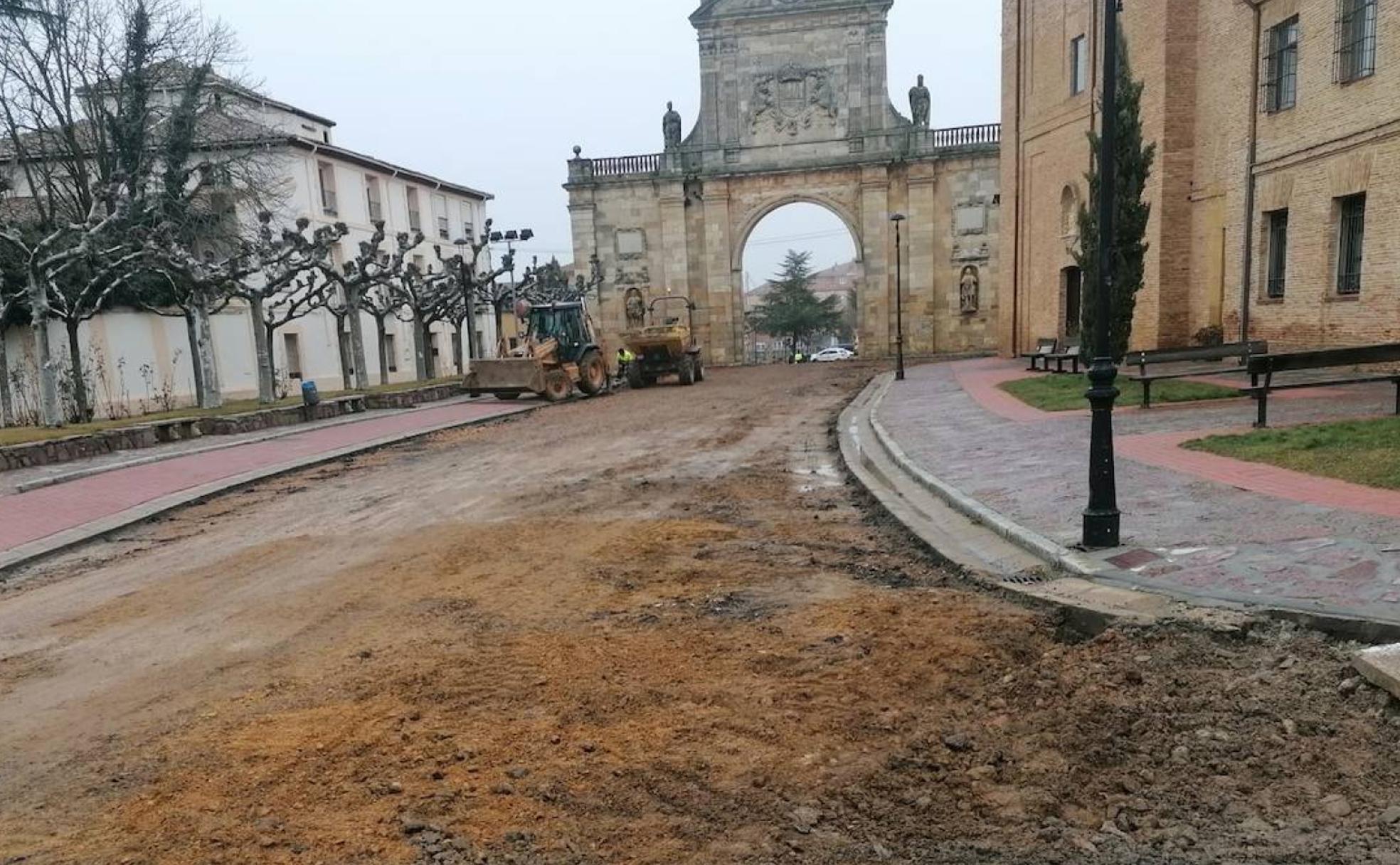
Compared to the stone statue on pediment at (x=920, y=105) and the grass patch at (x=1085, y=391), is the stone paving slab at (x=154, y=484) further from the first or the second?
the stone statue on pediment at (x=920, y=105)

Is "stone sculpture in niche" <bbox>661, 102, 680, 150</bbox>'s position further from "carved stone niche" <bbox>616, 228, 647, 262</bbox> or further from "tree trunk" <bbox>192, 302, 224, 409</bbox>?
"tree trunk" <bbox>192, 302, 224, 409</bbox>

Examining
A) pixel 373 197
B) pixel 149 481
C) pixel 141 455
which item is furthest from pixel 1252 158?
pixel 373 197

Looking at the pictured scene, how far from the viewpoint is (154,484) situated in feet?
38.9

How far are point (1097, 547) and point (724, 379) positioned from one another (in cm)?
2661

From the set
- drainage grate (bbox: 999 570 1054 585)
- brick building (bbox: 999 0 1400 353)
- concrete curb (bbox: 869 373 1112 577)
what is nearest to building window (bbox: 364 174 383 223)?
brick building (bbox: 999 0 1400 353)

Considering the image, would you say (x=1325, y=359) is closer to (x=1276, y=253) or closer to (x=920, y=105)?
(x=1276, y=253)

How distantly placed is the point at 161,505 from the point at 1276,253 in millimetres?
20048

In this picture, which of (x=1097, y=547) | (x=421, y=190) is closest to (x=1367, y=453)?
(x=1097, y=547)

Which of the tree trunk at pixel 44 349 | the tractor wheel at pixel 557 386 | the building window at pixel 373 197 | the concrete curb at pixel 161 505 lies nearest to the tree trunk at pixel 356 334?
the tractor wheel at pixel 557 386

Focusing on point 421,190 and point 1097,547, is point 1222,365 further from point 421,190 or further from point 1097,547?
point 421,190

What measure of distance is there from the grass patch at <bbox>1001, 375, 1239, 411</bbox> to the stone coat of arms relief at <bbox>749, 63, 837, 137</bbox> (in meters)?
30.2

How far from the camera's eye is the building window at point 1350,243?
15.4 metres

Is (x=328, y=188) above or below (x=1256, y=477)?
above

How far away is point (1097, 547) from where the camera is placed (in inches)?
229
